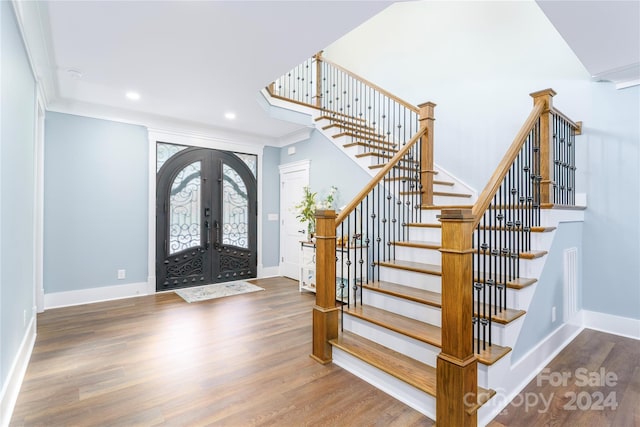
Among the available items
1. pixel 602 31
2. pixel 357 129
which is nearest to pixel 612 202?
pixel 602 31

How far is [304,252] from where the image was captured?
4.86 metres

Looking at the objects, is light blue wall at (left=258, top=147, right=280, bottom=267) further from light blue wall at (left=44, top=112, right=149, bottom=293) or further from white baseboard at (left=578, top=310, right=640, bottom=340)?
white baseboard at (left=578, top=310, right=640, bottom=340)

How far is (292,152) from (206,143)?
58.6 inches

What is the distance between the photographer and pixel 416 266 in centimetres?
297

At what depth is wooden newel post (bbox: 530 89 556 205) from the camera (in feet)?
8.91

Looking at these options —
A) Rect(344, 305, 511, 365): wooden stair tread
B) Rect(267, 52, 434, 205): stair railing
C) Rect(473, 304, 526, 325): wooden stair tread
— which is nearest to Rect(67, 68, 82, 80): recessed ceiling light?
Rect(267, 52, 434, 205): stair railing

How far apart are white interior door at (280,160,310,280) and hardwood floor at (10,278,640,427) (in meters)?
2.12

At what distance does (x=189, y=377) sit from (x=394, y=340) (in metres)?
1.59

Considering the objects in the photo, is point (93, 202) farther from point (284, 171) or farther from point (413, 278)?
point (413, 278)

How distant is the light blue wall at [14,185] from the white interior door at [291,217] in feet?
11.7

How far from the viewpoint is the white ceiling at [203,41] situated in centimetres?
221

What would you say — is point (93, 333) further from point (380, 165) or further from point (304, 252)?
point (380, 165)

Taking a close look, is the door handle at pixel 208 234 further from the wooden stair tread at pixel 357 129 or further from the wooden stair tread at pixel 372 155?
the wooden stair tread at pixel 372 155

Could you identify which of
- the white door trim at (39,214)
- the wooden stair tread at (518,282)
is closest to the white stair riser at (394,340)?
the wooden stair tread at (518,282)
